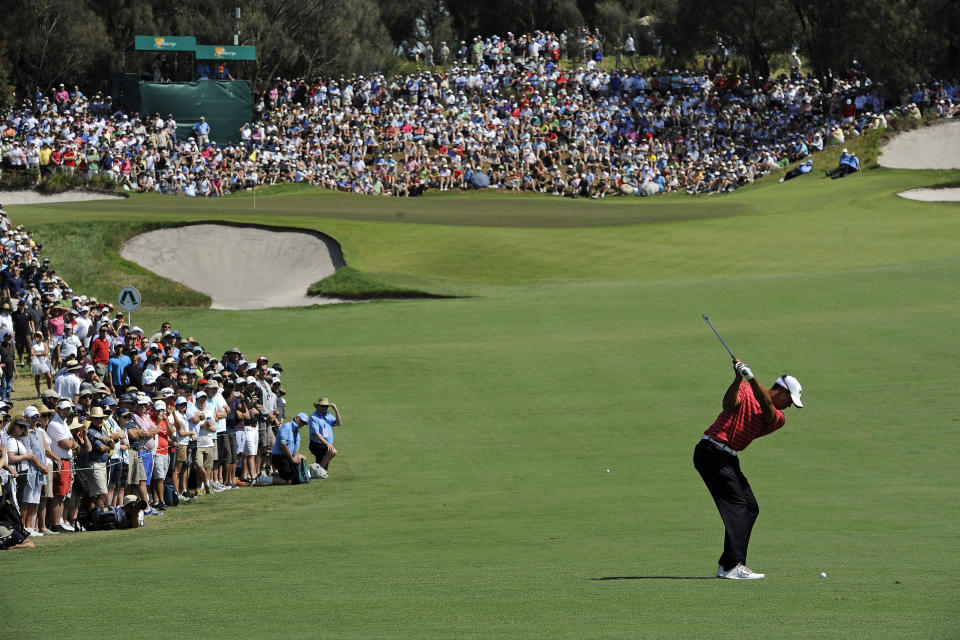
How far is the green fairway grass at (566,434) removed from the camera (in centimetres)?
984

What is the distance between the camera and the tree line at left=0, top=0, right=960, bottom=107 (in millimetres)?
65625

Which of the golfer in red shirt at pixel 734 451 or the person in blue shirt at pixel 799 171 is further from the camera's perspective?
the person in blue shirt at pixel 799 171

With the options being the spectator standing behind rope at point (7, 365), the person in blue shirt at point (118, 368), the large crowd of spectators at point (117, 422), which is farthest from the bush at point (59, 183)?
the person in blue shirt at point (118, 368)

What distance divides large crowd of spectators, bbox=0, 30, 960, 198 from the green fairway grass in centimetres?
680

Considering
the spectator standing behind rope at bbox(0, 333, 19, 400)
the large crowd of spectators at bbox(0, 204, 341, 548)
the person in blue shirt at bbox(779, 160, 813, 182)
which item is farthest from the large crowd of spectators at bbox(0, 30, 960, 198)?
the spectator standing behind rope at bbox(0, 333, 19, 400)

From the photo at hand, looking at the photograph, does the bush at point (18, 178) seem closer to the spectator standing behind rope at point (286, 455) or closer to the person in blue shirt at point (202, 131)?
the person in blue shirt at point (202, 131)

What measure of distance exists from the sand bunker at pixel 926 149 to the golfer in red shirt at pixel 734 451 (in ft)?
168

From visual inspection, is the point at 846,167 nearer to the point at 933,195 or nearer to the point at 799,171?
the point at 799,171

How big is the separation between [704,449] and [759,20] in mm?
68528

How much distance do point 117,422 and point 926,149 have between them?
164ft

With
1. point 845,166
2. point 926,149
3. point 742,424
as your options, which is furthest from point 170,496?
point 926,149

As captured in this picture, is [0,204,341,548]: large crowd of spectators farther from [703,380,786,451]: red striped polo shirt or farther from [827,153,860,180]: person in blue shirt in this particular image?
[827,153,860,180]: person in blue shirt

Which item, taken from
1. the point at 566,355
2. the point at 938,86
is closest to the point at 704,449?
the point at 566,355

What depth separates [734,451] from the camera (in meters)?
11.1
